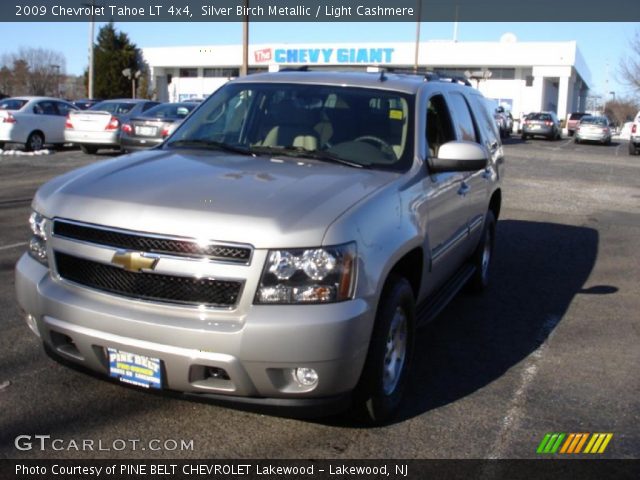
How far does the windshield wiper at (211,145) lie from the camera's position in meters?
4.33

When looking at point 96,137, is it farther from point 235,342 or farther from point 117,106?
point 235,342

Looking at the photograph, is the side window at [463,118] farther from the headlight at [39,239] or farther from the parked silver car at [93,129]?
the parked silver car at [93,129]

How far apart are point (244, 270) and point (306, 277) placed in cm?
28

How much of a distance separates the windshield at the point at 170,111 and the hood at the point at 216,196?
12.5 meters

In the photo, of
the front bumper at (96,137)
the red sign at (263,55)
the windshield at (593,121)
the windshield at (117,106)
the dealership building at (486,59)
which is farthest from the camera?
the red sign at (263,55)

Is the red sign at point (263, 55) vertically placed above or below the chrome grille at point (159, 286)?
above

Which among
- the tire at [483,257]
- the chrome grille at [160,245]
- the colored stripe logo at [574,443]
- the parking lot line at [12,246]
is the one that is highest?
the chrome grille at [160,245]

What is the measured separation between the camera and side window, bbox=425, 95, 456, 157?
4.67 meters

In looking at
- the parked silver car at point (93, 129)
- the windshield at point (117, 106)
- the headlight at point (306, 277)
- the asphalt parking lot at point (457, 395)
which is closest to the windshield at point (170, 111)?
the parked silver car at point (93, 129)

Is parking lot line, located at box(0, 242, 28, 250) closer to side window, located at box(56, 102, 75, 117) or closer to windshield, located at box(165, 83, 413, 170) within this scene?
windshield, located at box(165, 83, 413, 170)

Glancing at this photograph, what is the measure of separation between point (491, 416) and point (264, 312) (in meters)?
1.69

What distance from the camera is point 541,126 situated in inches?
1468

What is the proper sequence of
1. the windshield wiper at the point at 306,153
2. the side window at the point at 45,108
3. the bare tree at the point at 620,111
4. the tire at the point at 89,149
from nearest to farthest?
the windshield wiper at the point at 306,153 < the tire at the point at 89,149 < the side window at the point at 45,108 < the bare tree at the point at 620,111

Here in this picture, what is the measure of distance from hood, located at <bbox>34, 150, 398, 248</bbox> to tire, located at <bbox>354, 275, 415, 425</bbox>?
1.86 feet
